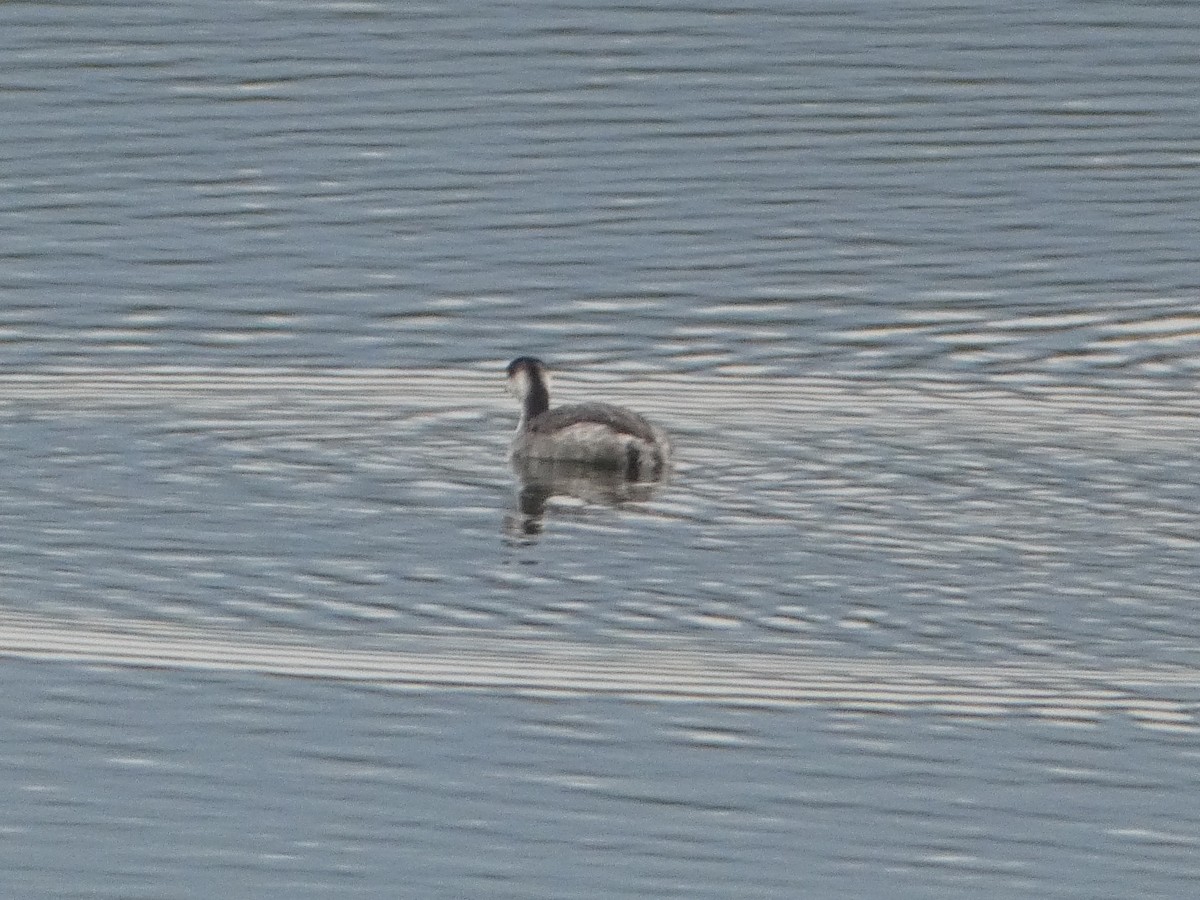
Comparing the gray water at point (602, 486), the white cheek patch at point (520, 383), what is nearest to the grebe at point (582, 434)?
the white cheek patch at point (520, 383)

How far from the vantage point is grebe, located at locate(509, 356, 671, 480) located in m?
20.1

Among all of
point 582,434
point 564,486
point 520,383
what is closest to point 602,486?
point 564,486

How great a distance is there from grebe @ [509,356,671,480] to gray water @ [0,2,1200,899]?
23cm

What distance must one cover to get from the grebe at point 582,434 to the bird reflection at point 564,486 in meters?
0.05

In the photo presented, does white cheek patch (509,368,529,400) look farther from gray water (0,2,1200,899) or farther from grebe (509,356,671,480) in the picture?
gray water (0,2,1200,899)

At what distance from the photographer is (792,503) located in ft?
62.2

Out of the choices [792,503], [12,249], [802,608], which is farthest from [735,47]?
[802,608]

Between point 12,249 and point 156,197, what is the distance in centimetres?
164

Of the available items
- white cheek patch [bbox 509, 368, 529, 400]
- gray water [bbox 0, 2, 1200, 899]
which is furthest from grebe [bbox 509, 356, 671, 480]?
gray water [bbox 0, 2, 1200, 899]

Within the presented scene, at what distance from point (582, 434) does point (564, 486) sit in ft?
1.17

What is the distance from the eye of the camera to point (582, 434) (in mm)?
20797

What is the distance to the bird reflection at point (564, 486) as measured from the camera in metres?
19.6

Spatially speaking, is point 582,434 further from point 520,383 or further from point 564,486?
point 520,383

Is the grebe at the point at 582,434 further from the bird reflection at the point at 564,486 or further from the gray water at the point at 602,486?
the gray water at the point at 602,486
